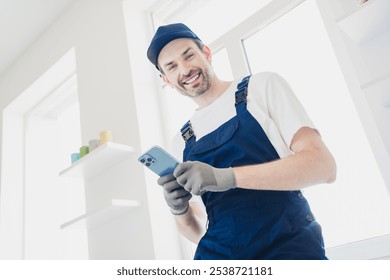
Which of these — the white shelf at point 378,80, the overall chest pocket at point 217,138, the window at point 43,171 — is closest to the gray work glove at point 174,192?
the overall chest pocket at point 217,138

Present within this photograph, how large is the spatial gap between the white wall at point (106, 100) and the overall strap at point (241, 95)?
96 cm

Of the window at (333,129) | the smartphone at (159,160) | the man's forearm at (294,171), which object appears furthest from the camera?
the window at (333,129)

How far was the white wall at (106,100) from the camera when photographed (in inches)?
74.8

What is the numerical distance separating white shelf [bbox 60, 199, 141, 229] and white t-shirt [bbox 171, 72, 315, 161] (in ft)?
2.65

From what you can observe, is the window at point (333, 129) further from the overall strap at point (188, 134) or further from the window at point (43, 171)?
the window at point (43, 171)

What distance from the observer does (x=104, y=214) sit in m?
1.88

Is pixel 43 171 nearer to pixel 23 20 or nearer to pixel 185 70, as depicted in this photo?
pixel 23 20

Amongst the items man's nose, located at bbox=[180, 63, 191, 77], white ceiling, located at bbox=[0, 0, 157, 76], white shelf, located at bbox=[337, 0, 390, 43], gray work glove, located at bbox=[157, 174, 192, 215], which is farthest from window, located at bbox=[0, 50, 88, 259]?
white shelf, located at bbox=[337, 0, 390, 43]

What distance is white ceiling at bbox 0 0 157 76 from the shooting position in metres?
2.80

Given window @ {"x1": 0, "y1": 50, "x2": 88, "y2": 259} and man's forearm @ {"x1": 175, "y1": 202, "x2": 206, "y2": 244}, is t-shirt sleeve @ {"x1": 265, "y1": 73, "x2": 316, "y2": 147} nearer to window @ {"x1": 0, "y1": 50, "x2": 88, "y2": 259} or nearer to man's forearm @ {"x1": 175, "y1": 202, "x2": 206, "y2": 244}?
man's forearm @ {"x1": 175, "y1": 202, "x2": 206, "y2": 244}

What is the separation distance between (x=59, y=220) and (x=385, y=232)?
108 inches

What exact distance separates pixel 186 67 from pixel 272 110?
1.22 ft

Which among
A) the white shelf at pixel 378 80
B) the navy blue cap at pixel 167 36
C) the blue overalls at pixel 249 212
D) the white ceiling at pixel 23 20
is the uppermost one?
the white ceiling at pixel 23 20
